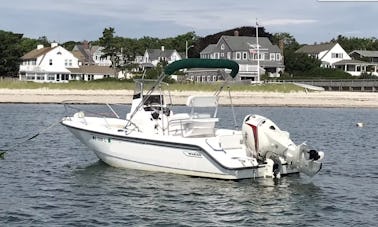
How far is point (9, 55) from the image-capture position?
9662 centimetres

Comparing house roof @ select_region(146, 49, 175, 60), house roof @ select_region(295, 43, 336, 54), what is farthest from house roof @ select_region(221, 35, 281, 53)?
house roof @ select_region(295, 43, 336, 54)

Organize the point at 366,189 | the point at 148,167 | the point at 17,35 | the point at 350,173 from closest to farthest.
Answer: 1. the point at 366,189
2. the point at 148,167
3. the point at 350,173
4. the point at 17,35

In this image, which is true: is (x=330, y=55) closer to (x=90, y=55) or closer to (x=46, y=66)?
(x=90, y=55)

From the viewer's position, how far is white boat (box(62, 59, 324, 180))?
730 inches

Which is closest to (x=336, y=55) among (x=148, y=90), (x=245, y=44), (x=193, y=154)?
(x=245, y=44)

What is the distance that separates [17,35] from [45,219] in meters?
102

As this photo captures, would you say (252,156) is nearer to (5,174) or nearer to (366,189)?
(366,189)

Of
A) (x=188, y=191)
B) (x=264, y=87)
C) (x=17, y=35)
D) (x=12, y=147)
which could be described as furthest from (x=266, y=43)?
(x=188, y=191)

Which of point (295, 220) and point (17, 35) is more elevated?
point (17, 35)

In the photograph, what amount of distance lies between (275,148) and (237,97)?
57210mm

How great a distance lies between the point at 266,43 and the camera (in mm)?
113500

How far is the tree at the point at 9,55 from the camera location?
311 feet

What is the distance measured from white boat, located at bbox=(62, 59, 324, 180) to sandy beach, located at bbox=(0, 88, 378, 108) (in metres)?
47.1

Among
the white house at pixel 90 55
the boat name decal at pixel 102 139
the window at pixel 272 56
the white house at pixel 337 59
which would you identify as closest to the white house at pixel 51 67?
the white house at pixel 90 55
